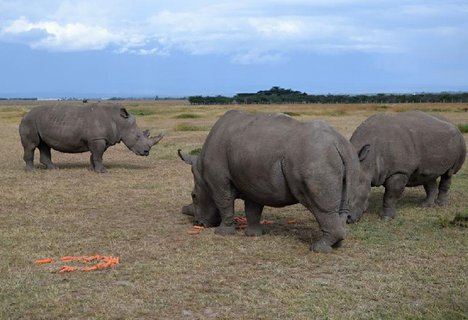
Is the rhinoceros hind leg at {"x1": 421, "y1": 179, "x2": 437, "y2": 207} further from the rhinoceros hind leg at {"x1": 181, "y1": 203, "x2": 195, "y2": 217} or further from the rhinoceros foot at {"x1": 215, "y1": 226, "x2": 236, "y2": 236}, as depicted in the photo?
the rhinoceros hind leg at {"x1": 181, "y1": 203, "x2": 195, "y2": 217}

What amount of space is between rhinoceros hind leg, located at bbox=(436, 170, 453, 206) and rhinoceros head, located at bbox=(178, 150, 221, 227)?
4.82m

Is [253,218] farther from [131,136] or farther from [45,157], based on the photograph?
[45,157]

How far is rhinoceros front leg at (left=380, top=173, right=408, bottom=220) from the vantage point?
11.1 meters

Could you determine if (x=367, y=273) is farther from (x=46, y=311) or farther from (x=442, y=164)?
(x=442, y=164)

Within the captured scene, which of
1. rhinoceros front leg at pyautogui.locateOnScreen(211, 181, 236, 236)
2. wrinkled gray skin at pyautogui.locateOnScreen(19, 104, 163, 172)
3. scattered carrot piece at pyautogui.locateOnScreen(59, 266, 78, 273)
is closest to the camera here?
scattered carrot piece at pyautogui.locateOnScreen(59, 266, 78, 273)

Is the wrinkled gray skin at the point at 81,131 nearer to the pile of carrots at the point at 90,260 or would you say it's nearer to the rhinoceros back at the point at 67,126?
the rhinoceros back at the point at 67,126

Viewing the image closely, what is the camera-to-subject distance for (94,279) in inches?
298

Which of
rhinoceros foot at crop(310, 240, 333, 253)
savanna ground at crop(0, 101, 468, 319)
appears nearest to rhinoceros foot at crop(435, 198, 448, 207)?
savanna ground at crop(0, 101, 468, 319)

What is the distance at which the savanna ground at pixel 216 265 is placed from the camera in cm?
652

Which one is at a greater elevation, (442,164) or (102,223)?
(442,164)

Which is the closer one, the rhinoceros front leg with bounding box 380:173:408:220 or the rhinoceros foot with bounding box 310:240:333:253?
the rhinoceros foot with bounding box 310:240:333:253

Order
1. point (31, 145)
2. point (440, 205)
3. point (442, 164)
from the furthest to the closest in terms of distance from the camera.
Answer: point (31, 145)
point (440, 205)
point (442, 164)

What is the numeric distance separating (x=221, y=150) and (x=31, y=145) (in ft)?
31.8

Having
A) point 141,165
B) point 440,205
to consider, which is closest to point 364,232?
point 440,205
